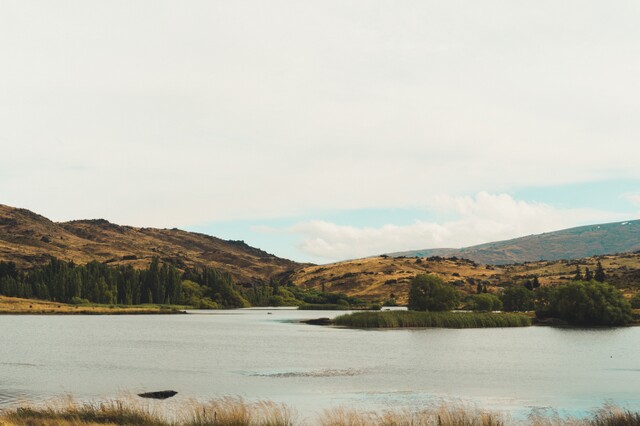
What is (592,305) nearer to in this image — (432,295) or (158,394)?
(432,295)

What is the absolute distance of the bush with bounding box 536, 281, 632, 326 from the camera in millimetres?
164750

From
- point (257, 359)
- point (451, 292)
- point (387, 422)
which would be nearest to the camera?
point (387, 422)

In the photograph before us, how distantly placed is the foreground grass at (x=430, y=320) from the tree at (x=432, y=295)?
571 centimetres

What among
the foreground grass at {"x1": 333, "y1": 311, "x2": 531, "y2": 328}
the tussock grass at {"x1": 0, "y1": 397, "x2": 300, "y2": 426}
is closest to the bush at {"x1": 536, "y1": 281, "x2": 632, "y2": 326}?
the foreground grass at {"x1": 333, "y1": 311, "x2": 531, "y2": 328}

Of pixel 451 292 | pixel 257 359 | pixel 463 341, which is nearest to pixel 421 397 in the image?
pixel 257 359

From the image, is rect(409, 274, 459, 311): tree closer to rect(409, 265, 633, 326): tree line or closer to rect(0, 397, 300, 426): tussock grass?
rect(409, 265, 633, 326): tree line

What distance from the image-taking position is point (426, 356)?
9031 cm

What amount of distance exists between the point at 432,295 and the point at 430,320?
40.4 feet

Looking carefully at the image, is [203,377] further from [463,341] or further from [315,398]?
[463,341]

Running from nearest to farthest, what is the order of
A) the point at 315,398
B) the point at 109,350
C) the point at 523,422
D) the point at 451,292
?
1. the point at 523,422
2. the point at 315,398
3. the point at 109,350
4. the point at 451,292

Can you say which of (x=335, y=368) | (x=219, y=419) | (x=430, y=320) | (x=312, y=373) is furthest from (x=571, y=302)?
(x=219, y=419)

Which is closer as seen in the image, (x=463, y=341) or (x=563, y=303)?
(x=463, y=341)

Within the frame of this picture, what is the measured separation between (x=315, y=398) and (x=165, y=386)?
608 inches

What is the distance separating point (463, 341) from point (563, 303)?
6483 centimetres
